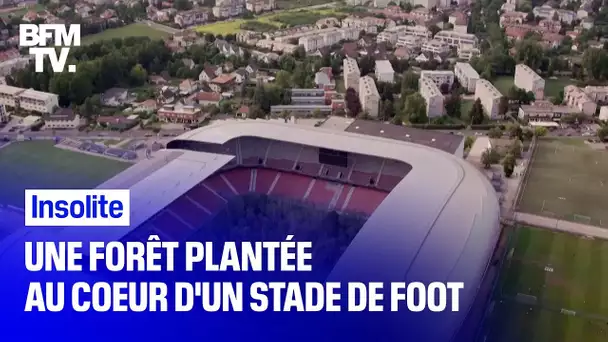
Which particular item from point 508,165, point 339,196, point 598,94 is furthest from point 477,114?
point 339,196

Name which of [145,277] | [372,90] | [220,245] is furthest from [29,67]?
[145,277]

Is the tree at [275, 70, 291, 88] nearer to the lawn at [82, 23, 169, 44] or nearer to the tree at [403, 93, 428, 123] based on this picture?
the tree at [403, 93, 428, 123]

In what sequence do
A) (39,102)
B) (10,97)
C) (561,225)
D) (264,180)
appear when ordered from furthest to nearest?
(10,97) → (39,102) → (264,180) → (561,225)

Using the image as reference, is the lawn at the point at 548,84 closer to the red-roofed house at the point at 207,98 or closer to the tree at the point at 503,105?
the tree at the point at 503,105

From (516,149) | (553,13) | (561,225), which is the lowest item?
(561,225)

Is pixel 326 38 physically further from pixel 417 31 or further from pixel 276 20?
pixel 276 20

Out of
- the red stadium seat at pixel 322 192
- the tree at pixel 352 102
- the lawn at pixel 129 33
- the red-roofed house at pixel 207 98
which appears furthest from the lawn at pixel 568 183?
the lawn at pixel 129 33

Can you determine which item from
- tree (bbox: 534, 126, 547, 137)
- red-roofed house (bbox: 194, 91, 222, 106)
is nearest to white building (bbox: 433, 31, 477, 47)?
tree (bbox: 534, 126, 547, 137)

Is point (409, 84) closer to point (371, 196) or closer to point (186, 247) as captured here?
point (371, 196)
